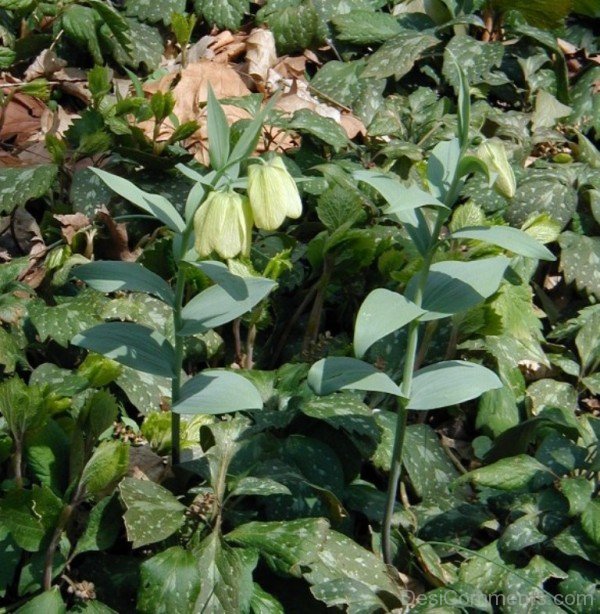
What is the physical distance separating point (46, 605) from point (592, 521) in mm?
1144

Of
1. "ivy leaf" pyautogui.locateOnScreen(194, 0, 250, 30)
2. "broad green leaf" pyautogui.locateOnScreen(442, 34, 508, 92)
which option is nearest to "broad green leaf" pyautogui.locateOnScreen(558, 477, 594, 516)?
"broad green leaf" pyautogui.locateOnScreen(442, 34, 508, 92)

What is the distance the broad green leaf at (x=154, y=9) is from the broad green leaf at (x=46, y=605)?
2.43 metres

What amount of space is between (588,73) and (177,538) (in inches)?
104

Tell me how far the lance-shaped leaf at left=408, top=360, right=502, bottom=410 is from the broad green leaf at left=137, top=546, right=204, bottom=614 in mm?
539

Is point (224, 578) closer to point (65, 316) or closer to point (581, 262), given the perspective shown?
point (65, 316)

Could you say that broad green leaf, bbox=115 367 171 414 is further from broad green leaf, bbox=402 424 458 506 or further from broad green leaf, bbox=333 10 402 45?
broad green leaf, bbox=333 10 402 45

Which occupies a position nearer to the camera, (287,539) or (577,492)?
(287,539)

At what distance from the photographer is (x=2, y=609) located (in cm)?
185

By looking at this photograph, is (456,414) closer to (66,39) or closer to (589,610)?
(589,610)

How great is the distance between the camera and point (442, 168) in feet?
6.04

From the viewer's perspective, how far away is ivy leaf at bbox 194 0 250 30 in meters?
3.65

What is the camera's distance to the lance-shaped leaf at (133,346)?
1882mm

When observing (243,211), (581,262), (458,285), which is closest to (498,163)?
(458,285)

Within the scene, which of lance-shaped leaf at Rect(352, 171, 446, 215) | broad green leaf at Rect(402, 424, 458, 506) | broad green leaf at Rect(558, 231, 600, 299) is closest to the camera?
lance-shaped leaf at Rect(352, 171, 446, 215)
